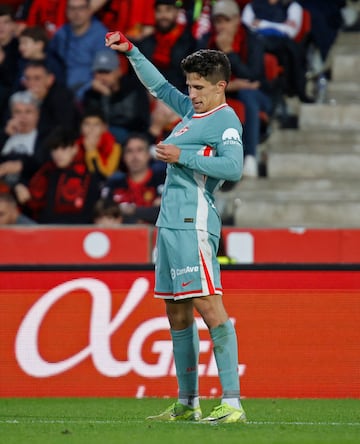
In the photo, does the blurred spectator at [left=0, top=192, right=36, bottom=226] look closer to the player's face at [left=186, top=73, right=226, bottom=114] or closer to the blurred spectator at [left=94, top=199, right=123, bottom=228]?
the blurred spectator at [left=94, top=199, right=123, bottom=228]

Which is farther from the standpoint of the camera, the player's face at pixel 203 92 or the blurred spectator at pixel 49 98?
the blurred spectator at pixel 49 98

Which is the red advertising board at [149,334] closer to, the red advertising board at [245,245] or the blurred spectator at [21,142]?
the red advertising board at [245,245]

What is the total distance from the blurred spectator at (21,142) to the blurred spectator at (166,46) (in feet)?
4.28

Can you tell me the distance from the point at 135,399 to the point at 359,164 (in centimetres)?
576

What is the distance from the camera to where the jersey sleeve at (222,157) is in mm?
7527

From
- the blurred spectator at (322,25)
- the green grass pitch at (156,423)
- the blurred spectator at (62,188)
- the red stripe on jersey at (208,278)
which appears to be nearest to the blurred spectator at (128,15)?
the blurred spectator at (62,188)

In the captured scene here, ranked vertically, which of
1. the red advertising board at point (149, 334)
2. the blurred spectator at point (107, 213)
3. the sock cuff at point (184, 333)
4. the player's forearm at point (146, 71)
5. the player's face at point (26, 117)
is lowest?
the red advertising board at point (149, 334)

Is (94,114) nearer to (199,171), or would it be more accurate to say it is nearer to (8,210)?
(8,210)

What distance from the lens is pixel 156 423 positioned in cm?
769

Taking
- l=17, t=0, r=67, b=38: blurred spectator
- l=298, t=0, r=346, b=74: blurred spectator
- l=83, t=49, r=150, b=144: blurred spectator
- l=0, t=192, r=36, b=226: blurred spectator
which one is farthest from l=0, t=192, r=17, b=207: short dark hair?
l=298, t=0, r=346, b=74: blurred spectator

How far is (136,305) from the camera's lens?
411 inches

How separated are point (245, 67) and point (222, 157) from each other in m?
7.52

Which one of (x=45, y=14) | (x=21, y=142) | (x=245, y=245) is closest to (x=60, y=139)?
(x=21, y=142)

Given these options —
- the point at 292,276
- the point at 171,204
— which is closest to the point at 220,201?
the point at 292,276
